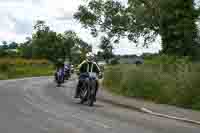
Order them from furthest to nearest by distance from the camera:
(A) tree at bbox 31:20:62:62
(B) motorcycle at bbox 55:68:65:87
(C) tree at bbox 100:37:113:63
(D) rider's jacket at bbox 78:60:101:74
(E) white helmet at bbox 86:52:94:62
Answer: (A) tree at bbox 31:20:62:62 < (C) tree at bbox 100:37:113:63 < (B) motorcycle at bbox 55:68:65:87 < (E) white helmet at bbox 86:52:94:62 < (D) rider's jacket at bbox 78:60:101:74

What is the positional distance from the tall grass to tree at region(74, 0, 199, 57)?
15493 millimetres

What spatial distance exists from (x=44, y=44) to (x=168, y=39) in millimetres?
104805

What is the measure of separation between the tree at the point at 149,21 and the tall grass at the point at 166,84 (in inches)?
610

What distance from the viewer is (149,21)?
52344 millimetres

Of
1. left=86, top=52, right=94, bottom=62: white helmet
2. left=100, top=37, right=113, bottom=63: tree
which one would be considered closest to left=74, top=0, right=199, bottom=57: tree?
left=100, top=37, right=113, bottom=63: tree

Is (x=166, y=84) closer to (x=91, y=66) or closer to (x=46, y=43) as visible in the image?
(x=91, y=66)

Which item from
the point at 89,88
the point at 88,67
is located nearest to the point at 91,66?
the point at 88,67

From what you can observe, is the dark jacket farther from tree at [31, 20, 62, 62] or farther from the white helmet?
tree at [31, 20, 62, 62]

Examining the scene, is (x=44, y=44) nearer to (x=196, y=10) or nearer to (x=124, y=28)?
(x=124, y=28)

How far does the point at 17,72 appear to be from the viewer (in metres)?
60.0

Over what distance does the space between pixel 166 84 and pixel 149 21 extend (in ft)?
106

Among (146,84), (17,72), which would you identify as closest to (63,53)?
(17,72)

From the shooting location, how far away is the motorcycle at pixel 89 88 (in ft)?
60.5

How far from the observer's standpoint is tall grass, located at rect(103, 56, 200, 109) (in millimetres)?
18328
